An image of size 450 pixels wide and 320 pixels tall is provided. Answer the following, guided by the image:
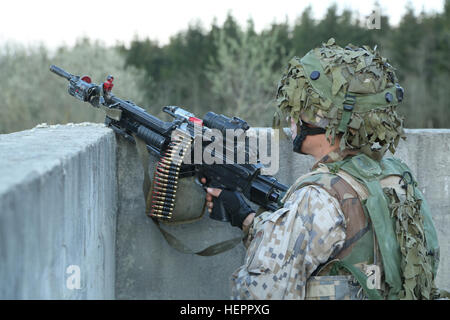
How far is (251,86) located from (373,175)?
14823mm

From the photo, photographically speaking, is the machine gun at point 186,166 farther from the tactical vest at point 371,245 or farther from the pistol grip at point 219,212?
the tactical vest at point 371,245

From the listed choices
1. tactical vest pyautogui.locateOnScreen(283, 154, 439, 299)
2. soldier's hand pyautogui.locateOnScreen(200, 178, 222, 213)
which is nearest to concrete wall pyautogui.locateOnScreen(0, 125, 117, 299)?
soldier's hand pyautogui.locateOnScreen(200, 178, 222, 213)

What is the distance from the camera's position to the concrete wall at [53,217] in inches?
53.0

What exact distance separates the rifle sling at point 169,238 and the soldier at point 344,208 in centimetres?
114

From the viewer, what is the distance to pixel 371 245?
2691 millimetres

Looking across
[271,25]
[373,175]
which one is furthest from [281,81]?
[271,25]

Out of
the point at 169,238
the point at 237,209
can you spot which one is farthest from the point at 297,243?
the point at 169,238

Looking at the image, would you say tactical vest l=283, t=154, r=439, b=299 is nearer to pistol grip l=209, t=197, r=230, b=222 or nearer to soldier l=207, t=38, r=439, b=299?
soldier l=207, t=38, r=439, b=299

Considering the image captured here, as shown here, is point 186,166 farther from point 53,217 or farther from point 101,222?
point 53,217

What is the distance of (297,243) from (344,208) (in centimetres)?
30

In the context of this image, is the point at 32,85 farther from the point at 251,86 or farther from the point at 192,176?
the point at 192,176

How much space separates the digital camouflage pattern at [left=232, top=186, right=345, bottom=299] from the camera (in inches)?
101
